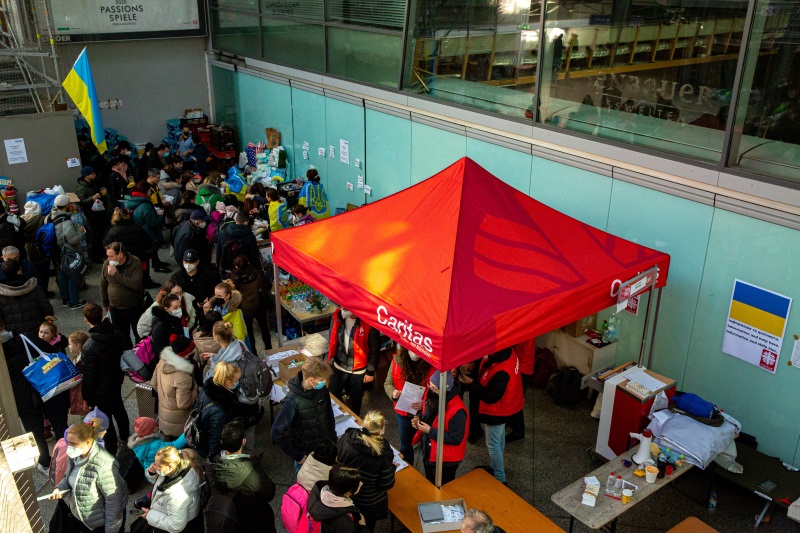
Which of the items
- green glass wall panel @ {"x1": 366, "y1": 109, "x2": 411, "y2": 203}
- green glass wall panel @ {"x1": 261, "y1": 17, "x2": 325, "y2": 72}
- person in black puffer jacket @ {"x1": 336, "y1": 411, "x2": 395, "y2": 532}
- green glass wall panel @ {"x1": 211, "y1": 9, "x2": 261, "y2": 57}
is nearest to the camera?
person in black puffer jacket @ {"x1": 336, "y1": 411, "x2": 395, "y2": 532}

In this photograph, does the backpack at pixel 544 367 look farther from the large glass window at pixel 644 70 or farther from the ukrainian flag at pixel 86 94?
the ukrainian flag at pixel 86 94

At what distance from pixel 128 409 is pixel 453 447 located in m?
3.95

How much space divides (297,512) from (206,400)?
1484 millimetres

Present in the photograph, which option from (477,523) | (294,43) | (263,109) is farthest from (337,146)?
(477,523)

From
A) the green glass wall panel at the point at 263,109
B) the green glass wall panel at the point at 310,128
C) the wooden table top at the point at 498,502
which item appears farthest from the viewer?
the green glass wall panel at the point at 263,109

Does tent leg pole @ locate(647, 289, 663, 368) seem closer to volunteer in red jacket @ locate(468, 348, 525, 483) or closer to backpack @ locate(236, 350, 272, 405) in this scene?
volunteer in red jacket @ locate(468, 348, 525, 483)

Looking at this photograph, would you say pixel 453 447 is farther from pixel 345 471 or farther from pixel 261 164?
pixel 261 164

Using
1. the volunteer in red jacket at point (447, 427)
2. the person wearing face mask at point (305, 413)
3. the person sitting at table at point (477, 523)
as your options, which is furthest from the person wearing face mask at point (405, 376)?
the person sitting at table at point (477, 523)

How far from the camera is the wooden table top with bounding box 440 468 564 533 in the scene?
5.02 metres

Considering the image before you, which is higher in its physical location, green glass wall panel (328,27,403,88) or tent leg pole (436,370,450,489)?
green glass wall panel (328,27,403,88)

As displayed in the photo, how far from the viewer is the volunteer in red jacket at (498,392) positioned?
592 cm

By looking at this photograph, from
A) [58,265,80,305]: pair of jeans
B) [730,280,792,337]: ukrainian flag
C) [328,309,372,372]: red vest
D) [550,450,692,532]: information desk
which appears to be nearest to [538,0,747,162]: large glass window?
[730,280,792,337]: ukrainian flag

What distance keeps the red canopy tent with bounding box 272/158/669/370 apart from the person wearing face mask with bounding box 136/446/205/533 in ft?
6.01

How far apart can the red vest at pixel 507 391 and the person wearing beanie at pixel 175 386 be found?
2.56 metres
